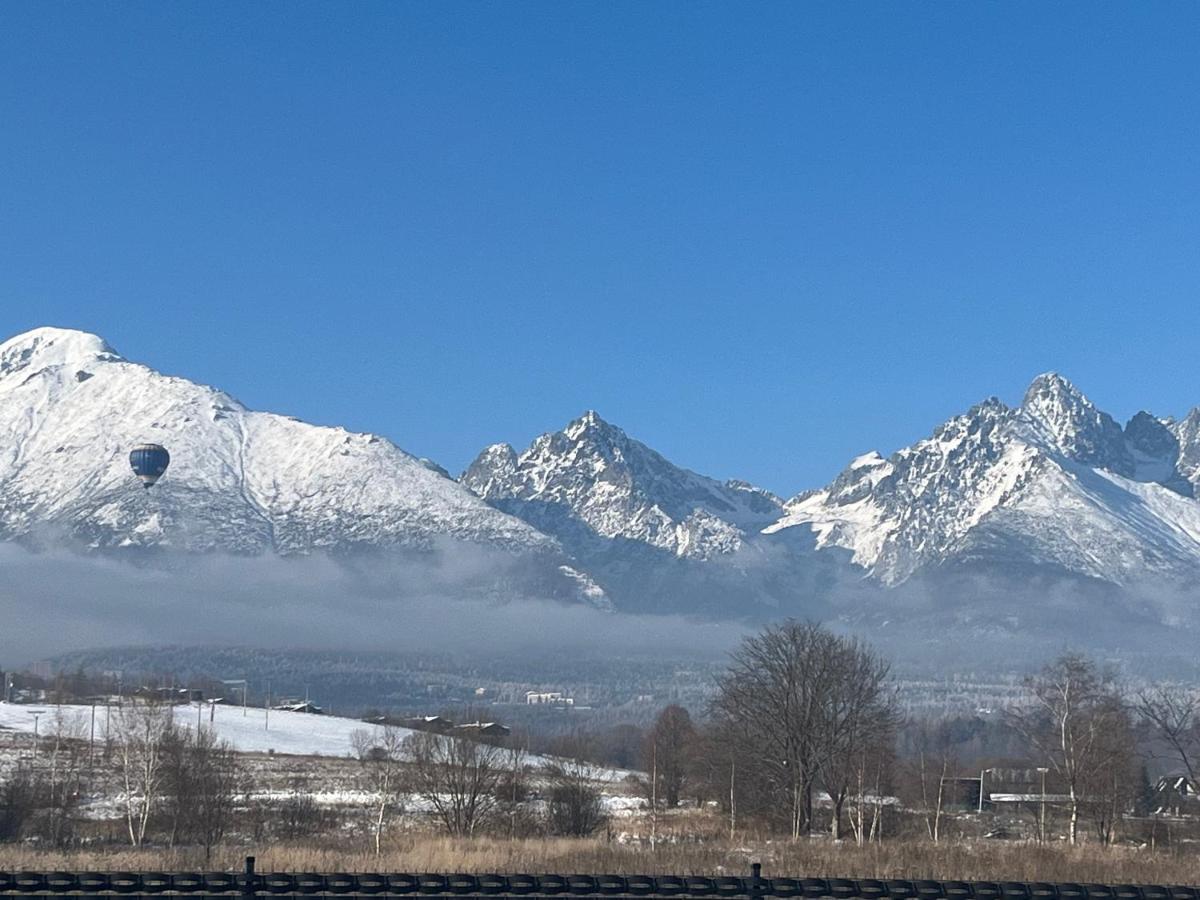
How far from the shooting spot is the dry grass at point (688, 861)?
45594 mm

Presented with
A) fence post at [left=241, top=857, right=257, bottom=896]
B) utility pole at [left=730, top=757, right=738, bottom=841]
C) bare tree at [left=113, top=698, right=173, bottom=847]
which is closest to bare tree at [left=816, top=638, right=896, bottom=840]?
utility pole at [left=730, top=757, right=738, bottom=841]

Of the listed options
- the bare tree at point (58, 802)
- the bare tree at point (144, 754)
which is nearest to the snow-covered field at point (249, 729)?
the bare tree at point (58, 802)

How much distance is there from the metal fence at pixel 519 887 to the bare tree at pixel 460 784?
31.7 metres

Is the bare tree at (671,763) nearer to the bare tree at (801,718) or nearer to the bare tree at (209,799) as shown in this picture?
the bare tree at (801,718)

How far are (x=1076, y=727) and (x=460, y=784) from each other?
106 feet

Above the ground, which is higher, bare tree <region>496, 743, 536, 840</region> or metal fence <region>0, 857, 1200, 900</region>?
metal fence <region>0, 857, 1200, 900</region>

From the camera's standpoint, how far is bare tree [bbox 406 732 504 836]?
72000 mm

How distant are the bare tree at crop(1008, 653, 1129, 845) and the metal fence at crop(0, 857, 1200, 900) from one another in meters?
34.1

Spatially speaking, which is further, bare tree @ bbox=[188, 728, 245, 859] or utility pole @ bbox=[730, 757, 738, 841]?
utility pole @ bbox=[730, 757, 738, 841]

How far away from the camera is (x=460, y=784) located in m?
73.1

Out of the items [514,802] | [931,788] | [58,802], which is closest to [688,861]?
[514,802]

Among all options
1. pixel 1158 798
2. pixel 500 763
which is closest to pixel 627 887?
pixel 500 763

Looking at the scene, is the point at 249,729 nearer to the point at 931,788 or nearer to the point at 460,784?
the point at 931,788

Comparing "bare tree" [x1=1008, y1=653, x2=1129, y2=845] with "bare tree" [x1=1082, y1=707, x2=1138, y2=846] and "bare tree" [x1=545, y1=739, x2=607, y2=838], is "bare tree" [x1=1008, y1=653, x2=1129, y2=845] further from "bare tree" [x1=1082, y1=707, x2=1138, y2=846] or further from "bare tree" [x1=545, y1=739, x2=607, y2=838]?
"bare tree" [x1=545, y1=739, x2=607, y2=838]
